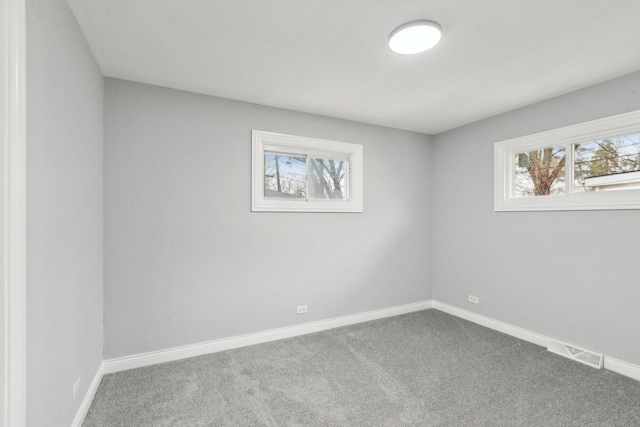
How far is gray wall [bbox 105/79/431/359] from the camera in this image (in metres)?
2.57

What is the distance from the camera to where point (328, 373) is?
2.52 m

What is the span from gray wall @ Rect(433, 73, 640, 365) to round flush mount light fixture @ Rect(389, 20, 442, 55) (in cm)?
189

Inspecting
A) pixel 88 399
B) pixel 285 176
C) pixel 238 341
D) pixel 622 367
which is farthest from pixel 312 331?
pixel 622 367

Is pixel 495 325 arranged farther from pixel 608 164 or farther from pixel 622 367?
pixel 608 164

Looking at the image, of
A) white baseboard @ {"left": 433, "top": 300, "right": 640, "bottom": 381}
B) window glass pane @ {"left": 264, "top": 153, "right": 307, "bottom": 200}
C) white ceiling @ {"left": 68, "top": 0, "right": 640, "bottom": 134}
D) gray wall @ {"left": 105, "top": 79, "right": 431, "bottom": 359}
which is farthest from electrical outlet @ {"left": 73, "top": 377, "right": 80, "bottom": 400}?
white baseboard @ {"left": 433, "top": 300, "right": 640, "bottom": 381}

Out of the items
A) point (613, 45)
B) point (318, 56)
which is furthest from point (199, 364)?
point (613, 45)

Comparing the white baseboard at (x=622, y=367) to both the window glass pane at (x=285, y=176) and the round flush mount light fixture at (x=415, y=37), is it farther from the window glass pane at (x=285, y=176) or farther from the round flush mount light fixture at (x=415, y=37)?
the window glass pane at (x=285, y=176)

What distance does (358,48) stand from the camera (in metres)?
2.11

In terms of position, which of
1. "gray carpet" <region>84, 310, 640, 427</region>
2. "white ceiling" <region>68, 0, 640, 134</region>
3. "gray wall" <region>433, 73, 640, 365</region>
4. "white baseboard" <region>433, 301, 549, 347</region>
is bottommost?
"gray carpet" <region>84, 310, 640, 427</region>

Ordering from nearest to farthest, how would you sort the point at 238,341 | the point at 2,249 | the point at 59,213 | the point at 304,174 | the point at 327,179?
the point at 2,249 → the point at 59,213 → the point at 238,341 → the point at 304,174 → the point at 327,179

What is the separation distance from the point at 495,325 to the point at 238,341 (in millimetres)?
2874

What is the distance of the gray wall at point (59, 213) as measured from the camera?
128 cm

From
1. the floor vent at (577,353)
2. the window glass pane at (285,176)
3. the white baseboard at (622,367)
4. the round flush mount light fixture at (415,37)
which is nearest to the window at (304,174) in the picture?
the window glass pane at (285,176)

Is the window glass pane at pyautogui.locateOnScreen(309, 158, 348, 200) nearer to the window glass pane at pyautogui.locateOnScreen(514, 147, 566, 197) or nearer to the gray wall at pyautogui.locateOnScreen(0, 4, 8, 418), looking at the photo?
the window glass pane at pyautogui.locateOnScreen(514, 147, 566, 197)
